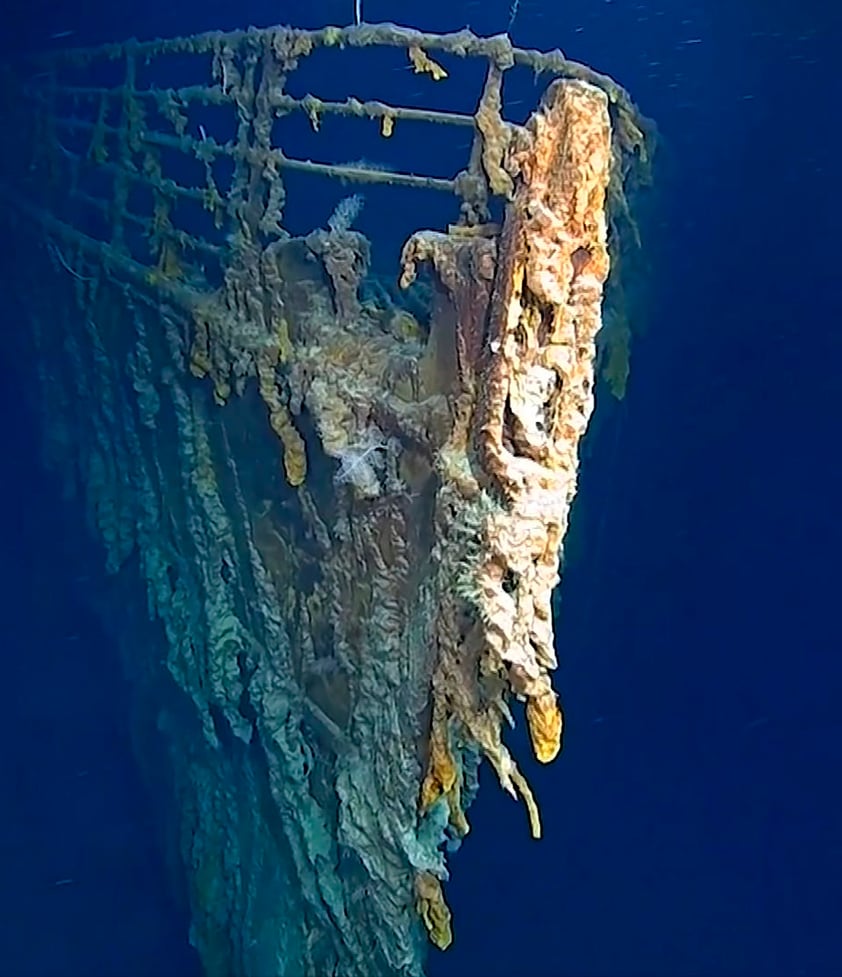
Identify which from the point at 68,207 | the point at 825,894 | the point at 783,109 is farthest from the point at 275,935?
the point at 783,109

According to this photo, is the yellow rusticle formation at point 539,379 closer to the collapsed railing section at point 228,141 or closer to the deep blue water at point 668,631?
the collapsed railing section at point 228,141

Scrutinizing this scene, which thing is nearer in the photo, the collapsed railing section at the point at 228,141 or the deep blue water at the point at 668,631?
the collapsed railing section at the point at 228,141

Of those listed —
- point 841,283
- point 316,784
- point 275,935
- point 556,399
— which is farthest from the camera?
point 841,283

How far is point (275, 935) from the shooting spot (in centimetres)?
299

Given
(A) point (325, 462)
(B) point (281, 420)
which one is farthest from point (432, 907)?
(B) point (281, 420)

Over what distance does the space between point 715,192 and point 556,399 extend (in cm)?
282

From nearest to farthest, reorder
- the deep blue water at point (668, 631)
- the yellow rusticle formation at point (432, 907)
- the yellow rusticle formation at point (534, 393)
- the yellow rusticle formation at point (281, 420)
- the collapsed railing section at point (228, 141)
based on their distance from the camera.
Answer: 1. the yellow rusticle formation at point (534, 393)
2. the collapsed railing section at point (228, 141)
3. the yellow rusticle formation at point (432, 907)
4. the yellow rusticle formation at point (281, 420)
5. the deep blue water at point (668, 631)

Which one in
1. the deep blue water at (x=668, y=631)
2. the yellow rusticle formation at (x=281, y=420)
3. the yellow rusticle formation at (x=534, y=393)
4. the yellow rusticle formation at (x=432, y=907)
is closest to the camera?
the yellow rusticle formation at (x=534, y=393)

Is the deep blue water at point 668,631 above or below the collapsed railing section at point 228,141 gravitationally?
below

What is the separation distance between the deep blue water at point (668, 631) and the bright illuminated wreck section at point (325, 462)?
110cm

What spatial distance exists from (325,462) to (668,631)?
2711 mm

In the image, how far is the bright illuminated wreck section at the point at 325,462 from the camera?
1641 mm

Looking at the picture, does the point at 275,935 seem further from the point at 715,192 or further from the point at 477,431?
the point at 715,192

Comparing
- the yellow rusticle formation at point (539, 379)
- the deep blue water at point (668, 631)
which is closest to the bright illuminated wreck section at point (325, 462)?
the yellow rusticle formation at point (539, 379)
